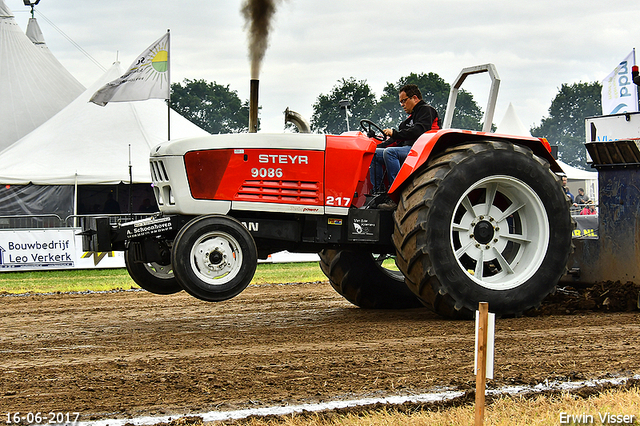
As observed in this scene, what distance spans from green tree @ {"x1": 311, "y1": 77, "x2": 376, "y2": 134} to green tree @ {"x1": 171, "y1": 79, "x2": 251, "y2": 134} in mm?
9835

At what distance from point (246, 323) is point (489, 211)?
8.00 ft

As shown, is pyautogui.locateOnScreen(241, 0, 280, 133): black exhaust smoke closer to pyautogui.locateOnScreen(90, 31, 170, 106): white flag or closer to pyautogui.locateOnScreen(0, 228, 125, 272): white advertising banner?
pyautogui.locateOnScreen(0, 228, 125, 272): white advertising banner

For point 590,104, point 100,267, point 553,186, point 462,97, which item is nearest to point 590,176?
point 100,267

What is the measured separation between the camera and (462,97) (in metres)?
66.9

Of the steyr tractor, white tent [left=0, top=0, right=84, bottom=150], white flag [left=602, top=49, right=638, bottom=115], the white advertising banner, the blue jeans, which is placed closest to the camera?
the steyr tractor

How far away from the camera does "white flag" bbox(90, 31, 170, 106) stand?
16609 mm

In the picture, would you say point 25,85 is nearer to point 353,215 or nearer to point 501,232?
point 353,215

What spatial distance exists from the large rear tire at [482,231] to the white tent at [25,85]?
22235 millimetres

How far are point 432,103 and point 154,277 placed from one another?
62.4m

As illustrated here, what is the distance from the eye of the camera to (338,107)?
62.8 m

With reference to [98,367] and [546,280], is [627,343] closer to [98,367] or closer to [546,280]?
[546,280]

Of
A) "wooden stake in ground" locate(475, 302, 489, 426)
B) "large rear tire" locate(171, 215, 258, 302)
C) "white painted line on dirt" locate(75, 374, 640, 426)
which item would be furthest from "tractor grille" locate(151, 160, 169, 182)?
"wooden stake in ground" locate(475, 302, 489, 426)

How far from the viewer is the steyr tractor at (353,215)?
553 centimetres

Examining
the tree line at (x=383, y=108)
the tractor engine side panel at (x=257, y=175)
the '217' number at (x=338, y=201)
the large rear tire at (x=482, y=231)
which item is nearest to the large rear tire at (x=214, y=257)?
the tractor engine side panel at (x=257, y=175)
